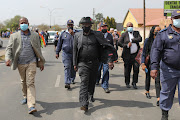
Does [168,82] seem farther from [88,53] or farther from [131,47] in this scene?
[131,47]

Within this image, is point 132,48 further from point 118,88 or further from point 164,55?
point 164,55

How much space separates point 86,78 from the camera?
516cm

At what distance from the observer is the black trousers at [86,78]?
5.05 meters

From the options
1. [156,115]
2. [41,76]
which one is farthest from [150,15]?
[156,115]

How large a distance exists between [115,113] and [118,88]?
235 centimetres

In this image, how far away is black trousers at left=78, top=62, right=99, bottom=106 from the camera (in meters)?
5.05

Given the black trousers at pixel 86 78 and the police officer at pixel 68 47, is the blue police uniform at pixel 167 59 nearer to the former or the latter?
the black trousers at pixel 86 78

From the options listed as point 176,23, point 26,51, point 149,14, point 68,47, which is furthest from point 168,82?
point 149,14

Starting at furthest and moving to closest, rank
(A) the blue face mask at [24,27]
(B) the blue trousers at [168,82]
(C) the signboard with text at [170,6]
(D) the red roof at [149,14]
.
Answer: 1. (D) the red roof at [149,14]
2. (C) the signboard with text at [170,6]
3. (A) the blue face mask at [24,27]
4. (B) the blue trousers at [168,82]

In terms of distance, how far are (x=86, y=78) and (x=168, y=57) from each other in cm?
187

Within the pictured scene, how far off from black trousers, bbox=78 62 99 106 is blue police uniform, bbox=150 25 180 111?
1569mm

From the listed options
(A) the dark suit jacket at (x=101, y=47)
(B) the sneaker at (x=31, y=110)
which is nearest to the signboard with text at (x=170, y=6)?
(A) the dark suit jacket at (x=101, y=47)

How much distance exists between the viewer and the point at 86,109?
500 cm

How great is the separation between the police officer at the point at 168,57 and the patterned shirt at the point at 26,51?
2.60m
